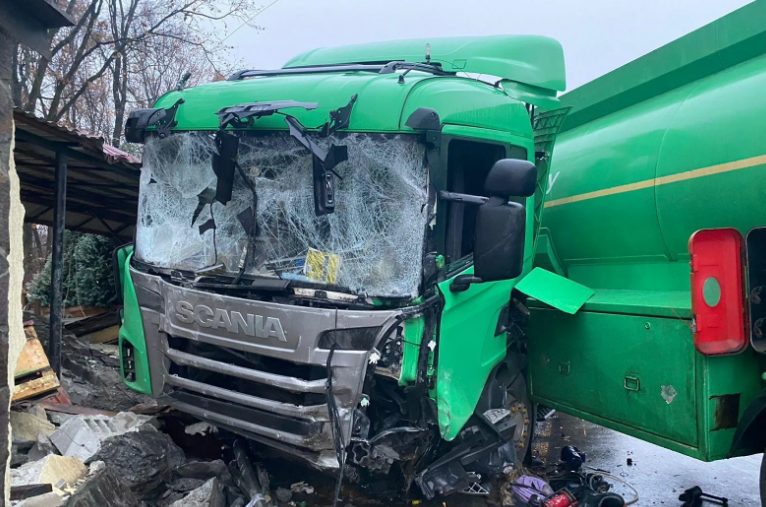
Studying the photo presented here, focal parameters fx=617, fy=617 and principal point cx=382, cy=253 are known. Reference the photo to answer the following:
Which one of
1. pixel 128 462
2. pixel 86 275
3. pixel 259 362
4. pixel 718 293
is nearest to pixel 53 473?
pixel 128 462

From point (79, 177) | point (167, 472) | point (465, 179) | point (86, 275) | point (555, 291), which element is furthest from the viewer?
point (86, 275)

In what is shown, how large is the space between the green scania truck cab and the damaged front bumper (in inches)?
0.4

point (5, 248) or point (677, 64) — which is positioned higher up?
point (677, 64)

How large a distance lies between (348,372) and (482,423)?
127cm

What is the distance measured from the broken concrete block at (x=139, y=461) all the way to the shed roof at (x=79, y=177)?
8.78 feet

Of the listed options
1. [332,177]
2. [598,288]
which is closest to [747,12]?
[598,288]

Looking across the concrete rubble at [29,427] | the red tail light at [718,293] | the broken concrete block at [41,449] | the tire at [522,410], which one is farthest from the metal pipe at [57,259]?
the red tail light at [718,293]

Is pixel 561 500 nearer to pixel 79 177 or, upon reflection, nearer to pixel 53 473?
pixel 53 473

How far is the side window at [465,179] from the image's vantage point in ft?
11.5

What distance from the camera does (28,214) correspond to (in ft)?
29.2

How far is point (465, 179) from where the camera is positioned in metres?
3.70

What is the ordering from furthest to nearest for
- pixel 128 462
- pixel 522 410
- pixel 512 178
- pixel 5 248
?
pixel 522 410 → pixel 128 462 → pixel 512 178 → pixel 5 248

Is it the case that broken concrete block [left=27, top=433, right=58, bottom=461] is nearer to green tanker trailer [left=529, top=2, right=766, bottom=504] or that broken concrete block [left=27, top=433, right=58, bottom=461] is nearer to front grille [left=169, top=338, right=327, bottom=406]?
front grille [left=169, top=338, right=327, bottom=406]

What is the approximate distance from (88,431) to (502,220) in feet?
10.2
